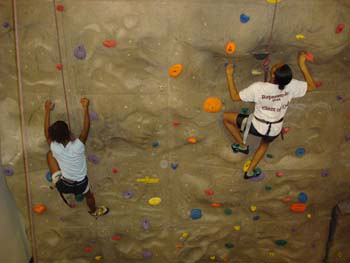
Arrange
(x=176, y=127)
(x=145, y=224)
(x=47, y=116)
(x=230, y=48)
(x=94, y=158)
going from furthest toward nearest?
(x=145, y=224)
(x=94, y=158)
(x=176, y=127)
(x=47, y=116)
(x=230, y=48)

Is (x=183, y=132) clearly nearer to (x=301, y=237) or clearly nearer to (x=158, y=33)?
(x=158, y=33)

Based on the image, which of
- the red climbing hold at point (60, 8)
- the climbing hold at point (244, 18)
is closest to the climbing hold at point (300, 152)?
the climbing hold at point (244, 18)

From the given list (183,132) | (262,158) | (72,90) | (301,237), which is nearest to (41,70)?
(72,90)

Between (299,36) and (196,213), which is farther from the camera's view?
(196,213)

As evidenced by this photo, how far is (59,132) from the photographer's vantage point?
228 centimetres

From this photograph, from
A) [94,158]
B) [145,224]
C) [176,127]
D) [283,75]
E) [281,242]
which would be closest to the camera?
[283,75]

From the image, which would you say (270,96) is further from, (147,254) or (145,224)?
(147,254)

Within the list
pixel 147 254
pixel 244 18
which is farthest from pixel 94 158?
pixel 244 18

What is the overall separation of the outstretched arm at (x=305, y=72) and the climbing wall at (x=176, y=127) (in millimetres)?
56

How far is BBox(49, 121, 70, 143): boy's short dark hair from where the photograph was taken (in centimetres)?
227

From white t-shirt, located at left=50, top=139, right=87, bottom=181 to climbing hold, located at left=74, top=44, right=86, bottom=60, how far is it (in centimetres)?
64

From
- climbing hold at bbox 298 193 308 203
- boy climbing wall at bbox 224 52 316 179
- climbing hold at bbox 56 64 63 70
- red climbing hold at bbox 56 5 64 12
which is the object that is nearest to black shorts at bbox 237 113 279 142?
boy climbing wall at bbox 224 52 316 179

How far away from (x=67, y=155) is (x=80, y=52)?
0.78 m

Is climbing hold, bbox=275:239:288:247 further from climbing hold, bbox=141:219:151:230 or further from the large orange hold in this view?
the large orange hold
